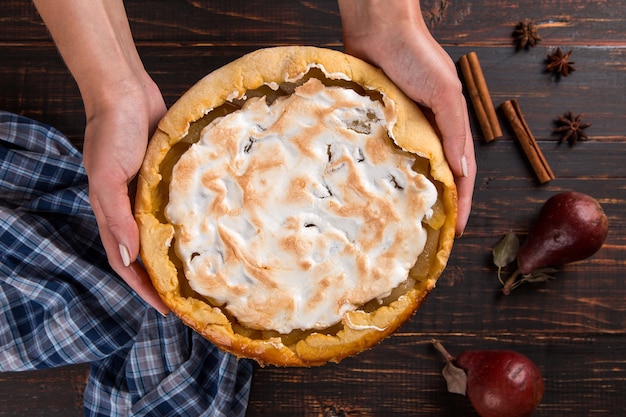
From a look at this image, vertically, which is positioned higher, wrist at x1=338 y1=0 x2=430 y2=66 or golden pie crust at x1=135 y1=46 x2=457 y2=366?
wrist at x1=338 y1=0 x2=430 y2=66

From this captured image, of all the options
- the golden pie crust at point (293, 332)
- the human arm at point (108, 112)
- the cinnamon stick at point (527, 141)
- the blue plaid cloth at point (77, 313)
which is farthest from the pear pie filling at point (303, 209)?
the cinnamon stick at point (527, 141)

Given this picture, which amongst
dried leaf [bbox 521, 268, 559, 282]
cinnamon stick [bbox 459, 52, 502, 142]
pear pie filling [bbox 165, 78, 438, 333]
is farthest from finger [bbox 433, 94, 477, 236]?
dried leaf [bbox 521, 268, 559, 282]

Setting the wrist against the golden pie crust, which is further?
the wrist

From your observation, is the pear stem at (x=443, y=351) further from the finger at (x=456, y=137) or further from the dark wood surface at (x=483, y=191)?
the finger at (x=456, y=137)

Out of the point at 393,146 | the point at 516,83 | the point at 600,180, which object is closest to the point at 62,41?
the point at 393,146

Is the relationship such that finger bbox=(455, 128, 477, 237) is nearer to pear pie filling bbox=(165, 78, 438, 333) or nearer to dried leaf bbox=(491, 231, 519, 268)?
pear pie filling bbox=(165, 78, 438, 333)

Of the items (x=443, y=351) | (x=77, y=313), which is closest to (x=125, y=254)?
(x=77, y=313)

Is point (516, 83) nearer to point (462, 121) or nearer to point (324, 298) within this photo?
point (462, 121)
